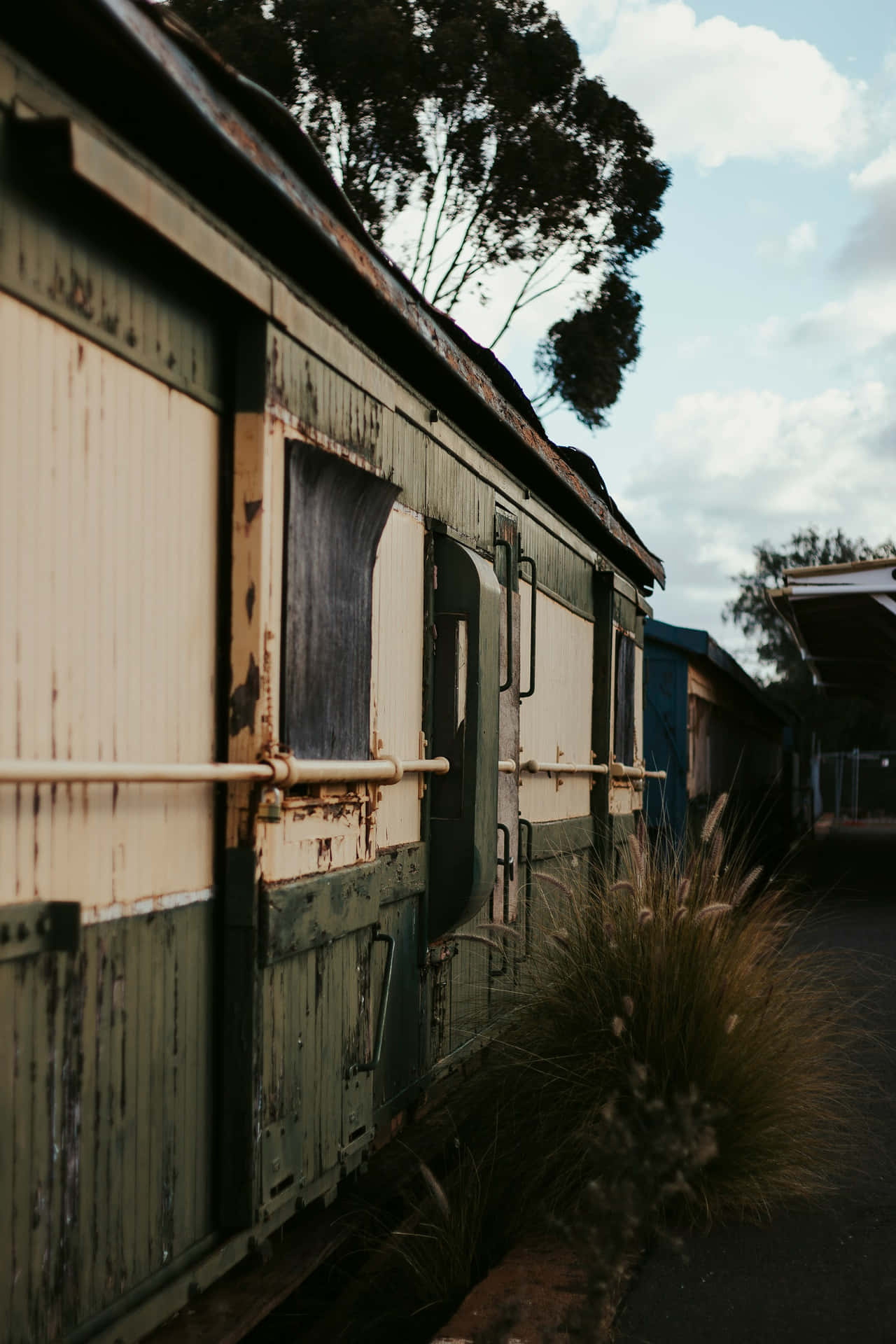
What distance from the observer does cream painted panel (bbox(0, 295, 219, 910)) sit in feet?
7.82

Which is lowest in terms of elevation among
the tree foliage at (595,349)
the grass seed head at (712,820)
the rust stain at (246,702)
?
the grass seed head at (712,820)

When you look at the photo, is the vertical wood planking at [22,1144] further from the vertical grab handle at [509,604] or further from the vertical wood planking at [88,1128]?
the vertical grab handle at [509,604]

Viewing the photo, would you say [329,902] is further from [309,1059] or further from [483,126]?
[483,126]

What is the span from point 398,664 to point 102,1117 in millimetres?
2217

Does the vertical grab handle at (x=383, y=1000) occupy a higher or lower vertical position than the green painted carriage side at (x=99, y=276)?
lower

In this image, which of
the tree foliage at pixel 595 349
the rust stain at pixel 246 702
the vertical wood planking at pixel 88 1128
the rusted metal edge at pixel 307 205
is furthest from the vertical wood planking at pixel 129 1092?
the tree foliage at pixel 595 349

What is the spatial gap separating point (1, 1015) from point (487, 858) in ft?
9.91

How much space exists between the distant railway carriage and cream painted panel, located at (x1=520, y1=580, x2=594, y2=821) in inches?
124

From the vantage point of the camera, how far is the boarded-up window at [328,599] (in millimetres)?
3447

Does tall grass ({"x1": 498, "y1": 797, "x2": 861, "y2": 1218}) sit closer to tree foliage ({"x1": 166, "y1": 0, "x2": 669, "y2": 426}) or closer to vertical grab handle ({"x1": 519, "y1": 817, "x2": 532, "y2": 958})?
vertical grab handle ({"x1": 519, "y1": 817, "x2": 532, "y2": 958})

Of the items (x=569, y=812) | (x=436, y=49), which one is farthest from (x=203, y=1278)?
(x=436, y=49)

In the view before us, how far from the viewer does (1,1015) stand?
2.31 m

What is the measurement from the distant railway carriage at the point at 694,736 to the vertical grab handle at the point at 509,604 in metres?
5.81

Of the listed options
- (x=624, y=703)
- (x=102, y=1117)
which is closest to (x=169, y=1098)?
(x=102, y=1117)
